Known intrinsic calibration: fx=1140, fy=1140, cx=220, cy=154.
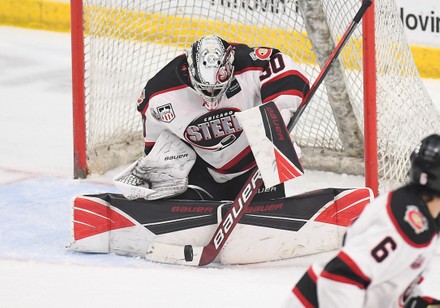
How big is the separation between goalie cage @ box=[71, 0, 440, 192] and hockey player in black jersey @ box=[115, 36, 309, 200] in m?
0.47

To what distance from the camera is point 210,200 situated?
3645 mm

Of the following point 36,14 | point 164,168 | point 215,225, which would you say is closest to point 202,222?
point 215,225

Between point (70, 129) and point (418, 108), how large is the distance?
1855 millimetres

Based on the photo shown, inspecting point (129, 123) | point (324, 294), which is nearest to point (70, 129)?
point (129, 123)

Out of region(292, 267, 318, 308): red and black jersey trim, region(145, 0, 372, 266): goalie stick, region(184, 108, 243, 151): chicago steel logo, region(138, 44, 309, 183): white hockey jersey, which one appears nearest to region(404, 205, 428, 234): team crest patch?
region(292, 267, 318, 308): red and black jersey trim

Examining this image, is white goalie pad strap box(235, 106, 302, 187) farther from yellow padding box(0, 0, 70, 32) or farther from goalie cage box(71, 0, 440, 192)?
yellow padding box(0, 0, 70, 32)

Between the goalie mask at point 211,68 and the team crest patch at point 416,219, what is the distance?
156 cm

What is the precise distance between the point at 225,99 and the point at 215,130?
0.12m

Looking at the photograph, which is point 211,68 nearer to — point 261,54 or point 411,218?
point 261,54

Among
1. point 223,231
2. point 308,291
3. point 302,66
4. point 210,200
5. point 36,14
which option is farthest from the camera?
point 36,14

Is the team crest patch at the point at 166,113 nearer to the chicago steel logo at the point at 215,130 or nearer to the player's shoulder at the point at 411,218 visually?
the chicago steel logo at the point at 215,130

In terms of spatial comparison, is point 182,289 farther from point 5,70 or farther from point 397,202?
point 5,70

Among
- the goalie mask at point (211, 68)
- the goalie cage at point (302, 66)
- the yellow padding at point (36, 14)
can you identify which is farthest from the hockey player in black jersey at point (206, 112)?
the yellow padding at point (36, 14)

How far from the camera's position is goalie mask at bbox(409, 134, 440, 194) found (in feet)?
6.22
